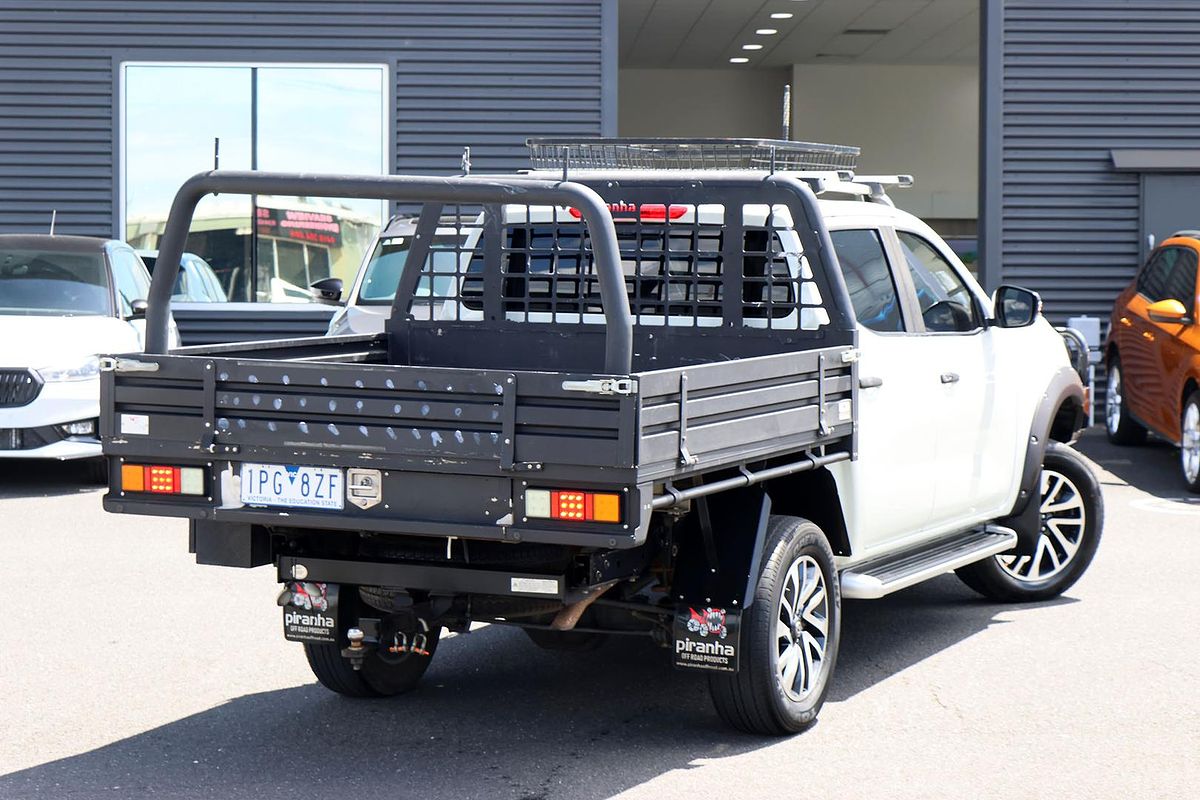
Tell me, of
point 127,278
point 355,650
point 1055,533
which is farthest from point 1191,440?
point 127,278

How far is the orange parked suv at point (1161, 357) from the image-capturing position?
11.3m

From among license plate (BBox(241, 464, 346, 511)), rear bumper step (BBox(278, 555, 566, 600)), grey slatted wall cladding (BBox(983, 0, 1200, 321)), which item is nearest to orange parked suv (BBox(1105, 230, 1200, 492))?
grey slatted wall cladding (BBox(983, 0, 1200, 321))

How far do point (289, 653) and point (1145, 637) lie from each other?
364 centimetres

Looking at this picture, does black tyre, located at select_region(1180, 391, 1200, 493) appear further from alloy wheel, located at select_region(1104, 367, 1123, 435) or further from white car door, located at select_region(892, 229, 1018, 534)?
white car door, located at select_region(892, 229, 1018, 534)

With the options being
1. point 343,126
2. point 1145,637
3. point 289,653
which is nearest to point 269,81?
point 343,126

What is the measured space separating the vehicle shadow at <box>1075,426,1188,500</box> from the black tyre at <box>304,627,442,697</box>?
6912 mm

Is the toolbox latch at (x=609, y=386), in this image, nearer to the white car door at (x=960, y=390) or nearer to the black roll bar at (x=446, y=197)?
the black roll bar at (x=446, y=197)

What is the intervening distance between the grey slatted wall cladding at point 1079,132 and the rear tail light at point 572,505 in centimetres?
1244

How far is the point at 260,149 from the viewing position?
1638cm

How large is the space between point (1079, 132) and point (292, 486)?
1304 centimetres

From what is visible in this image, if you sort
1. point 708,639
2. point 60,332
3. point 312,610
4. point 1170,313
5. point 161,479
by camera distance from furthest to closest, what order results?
1. point 1170,313
2. point 60,332
3. point 312,610
4. point 708,639
5. point 161,479

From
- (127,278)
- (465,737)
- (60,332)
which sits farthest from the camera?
(127,278)

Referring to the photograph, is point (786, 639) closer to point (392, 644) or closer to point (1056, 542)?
point (392, 644)

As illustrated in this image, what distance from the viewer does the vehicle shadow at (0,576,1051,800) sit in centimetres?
494
